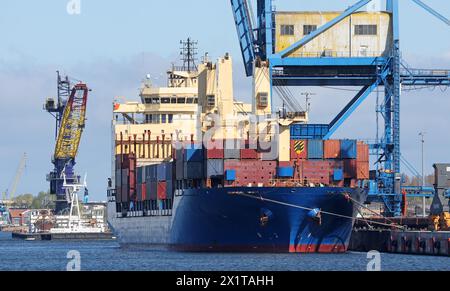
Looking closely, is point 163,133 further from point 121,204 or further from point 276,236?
point 276,236

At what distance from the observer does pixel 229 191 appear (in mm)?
69375

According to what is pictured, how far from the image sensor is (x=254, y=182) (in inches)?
A: 2776

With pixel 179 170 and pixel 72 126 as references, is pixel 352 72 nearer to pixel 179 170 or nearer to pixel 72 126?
pixel 179 170

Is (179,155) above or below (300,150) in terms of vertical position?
below

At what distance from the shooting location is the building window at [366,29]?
8881cm

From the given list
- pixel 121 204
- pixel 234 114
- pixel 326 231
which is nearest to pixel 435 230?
pixel 326 231

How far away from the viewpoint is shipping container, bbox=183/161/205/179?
7325cm

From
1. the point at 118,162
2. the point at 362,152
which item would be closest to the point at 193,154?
the point at 362,152

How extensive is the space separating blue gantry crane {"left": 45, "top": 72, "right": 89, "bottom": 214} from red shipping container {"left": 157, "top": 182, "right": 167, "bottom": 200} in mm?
89899

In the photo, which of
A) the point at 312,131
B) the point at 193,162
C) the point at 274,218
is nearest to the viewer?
the point at 274,218

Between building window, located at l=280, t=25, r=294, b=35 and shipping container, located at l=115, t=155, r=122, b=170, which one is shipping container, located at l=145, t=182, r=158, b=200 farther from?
building window, located at l=280, t=25, r=294, b=35

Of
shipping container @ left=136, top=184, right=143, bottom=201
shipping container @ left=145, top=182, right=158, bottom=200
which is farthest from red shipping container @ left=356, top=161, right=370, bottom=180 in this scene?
shipping container @ left=136, top=184, right=143, bottom=201

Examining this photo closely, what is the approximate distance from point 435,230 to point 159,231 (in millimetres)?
20014

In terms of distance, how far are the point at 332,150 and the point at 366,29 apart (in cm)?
1886
